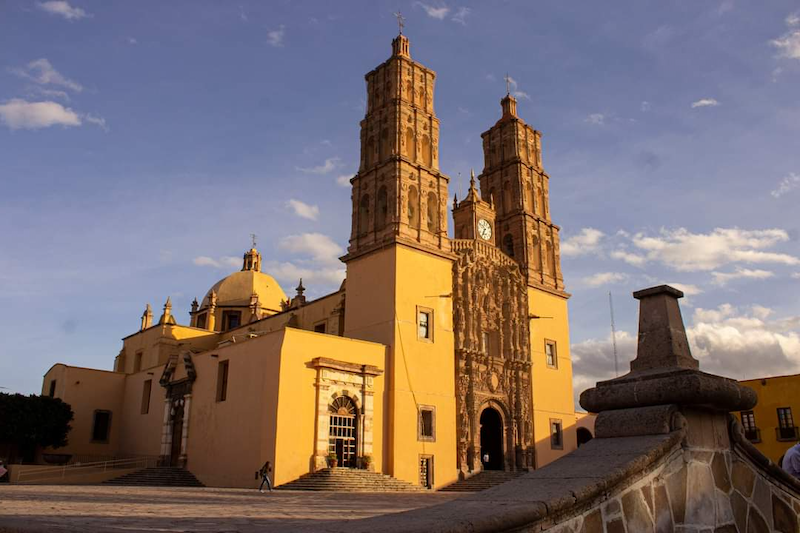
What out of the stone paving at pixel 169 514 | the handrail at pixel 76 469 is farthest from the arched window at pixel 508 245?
the stone paving at pixel 169 514

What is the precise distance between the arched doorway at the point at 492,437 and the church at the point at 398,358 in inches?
2.4

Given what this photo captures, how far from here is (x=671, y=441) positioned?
14.8 ft

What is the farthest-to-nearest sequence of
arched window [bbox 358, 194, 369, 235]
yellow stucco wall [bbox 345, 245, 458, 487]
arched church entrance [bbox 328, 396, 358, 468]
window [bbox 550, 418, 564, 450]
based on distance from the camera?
window [bbox 550, 418, 564, 450] < arched window [bbox 358, 194, 369, 235] < yellow stucco wall [bbox 345, 245, 458, 487] < arched church entrance [bbox 328, 396, 358, 468]

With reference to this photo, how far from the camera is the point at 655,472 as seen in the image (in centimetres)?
440

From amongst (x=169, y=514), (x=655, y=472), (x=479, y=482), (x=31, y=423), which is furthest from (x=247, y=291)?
(x=655, y=472)

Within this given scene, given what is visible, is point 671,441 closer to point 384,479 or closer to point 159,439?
point 384,479

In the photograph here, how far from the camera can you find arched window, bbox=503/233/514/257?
37188 millimetres

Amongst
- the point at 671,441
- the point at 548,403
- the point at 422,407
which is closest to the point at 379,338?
the point at 422,407

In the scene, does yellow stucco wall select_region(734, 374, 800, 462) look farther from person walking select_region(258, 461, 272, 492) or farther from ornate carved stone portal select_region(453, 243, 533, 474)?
person walking select_region(258, 461, 272, 492)

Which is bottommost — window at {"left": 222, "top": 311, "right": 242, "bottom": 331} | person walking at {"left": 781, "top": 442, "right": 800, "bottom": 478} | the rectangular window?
person walking at {"left": 781, "top": 442, "right": 800, "bottom": 478}

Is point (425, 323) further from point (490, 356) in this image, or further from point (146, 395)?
point (146, 395)

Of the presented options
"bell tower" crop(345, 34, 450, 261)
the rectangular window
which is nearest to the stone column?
the rectangular window

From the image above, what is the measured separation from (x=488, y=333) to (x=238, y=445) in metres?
12.9

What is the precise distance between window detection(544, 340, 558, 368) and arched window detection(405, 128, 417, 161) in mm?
11916
